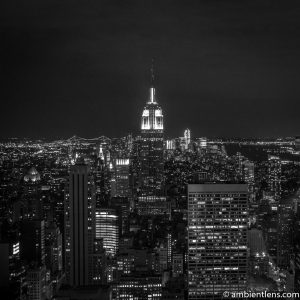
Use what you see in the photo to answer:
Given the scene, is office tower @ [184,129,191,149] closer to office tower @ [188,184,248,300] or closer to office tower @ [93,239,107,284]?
office tower @ [188,184,248,300]

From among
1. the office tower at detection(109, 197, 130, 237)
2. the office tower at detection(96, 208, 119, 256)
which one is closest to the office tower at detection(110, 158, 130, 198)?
the office tower at detection(109, 197, 130, 237)

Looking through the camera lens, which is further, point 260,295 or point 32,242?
point 32,242

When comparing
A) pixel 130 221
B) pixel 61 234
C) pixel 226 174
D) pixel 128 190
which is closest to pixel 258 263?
pixel 226 174

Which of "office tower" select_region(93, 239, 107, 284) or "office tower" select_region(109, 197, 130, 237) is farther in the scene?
"office tower" select_region(109, 197, 130, 237)

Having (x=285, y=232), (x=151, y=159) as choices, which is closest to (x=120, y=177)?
(x=151, y=159)

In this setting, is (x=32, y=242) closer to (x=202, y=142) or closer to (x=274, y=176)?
(x=202, y=142)

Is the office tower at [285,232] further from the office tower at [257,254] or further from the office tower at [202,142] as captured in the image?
the office tower at [202,142]

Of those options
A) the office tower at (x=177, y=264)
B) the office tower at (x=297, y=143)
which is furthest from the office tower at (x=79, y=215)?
the office tower at (x=297, y=143)
